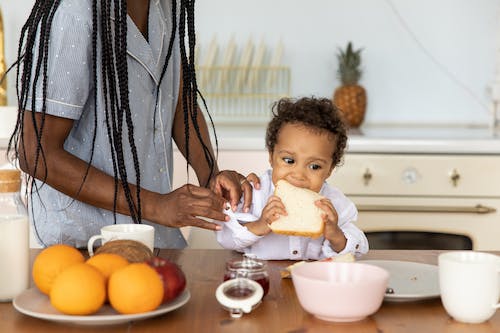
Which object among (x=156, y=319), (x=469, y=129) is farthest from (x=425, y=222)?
(x=156, y=319)

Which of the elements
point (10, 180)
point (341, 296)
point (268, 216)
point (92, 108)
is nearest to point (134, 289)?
point (341, 296)

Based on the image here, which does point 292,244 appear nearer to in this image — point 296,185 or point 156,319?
point 296,185

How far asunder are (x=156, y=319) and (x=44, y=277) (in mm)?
169

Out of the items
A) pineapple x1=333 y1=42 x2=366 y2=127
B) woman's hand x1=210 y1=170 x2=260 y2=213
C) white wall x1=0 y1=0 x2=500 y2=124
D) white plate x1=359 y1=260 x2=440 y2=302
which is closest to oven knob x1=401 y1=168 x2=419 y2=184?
pineapple x1=333 y1=42 x2=366 y2=127

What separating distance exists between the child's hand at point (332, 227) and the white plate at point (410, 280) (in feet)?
0.26

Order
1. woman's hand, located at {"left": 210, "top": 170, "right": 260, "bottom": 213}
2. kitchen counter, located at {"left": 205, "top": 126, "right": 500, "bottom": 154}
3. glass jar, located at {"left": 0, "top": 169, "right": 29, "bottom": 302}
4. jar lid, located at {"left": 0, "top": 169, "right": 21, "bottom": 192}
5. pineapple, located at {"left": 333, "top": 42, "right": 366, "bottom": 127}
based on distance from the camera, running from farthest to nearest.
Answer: pineapple, located at {"left": 333, "top": 42, "right": 366, "bottom": 127}, kitchen counter, located at {"left": 205, "top": 126, "right": 500, "bottom": 154}, woman's hand, located at {"left": 210, "top": 170, "right": 260, "bottom": 213}, jar lid, located at {"left": 0, "top": 169, "right": 21, "bottom": 192}, glass jar, located at {"left": 0, "top": 169, "right": 29, "bottom": 302}

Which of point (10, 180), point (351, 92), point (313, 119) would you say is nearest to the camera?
point (10, 180)

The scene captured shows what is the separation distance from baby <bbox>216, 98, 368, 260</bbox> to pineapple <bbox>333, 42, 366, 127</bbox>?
1304mm

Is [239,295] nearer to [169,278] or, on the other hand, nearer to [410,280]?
[169,278]

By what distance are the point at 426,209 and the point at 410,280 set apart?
1.49 metres

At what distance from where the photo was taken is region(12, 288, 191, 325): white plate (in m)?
1.02

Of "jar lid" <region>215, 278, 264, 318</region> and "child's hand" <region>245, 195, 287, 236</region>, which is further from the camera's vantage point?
"child's hand" <region>245, 195, 287, 236</region>

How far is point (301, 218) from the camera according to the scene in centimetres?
141

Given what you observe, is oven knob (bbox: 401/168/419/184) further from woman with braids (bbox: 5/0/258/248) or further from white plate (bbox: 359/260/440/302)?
white plate (bbox: 359/260/440/302)
